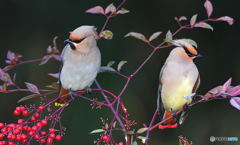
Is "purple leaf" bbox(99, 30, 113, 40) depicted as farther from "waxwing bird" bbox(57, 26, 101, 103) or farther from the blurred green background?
the blurred green background

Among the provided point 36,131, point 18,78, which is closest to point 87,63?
point 36,131

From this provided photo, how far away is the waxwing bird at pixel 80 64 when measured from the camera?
4.40 ft

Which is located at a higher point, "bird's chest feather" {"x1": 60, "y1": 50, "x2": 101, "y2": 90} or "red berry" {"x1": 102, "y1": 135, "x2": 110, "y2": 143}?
"bird's chest feather" {"x1": 60, "y1": 50, "x2": 101, "y2": 90}

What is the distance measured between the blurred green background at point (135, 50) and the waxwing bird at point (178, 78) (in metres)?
1.51

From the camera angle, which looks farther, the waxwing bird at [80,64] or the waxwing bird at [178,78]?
the waxwing bird at [80,64]

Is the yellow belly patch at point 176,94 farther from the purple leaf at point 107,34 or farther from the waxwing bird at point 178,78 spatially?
the purple leaf at point 107,34

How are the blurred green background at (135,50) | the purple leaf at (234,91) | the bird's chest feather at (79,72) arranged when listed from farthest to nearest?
the blurred green background at (135,50)
the bird's chest feather at (79,72)
the purple leaf at (234,91)

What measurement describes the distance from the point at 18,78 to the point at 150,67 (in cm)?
95

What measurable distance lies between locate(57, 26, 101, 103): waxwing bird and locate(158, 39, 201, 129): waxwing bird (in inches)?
10.5

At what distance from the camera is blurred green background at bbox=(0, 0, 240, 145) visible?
281cm

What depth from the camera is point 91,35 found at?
1303 millimetres

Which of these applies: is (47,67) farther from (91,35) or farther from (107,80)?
(91,35)

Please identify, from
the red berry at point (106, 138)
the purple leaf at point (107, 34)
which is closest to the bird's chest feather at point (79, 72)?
the purple leaf at point (107, 34)

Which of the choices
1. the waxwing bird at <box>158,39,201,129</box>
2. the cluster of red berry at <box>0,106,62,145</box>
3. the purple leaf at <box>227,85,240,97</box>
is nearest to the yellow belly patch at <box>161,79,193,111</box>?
the waxwing bird at <box>158,39,201,129</box>
